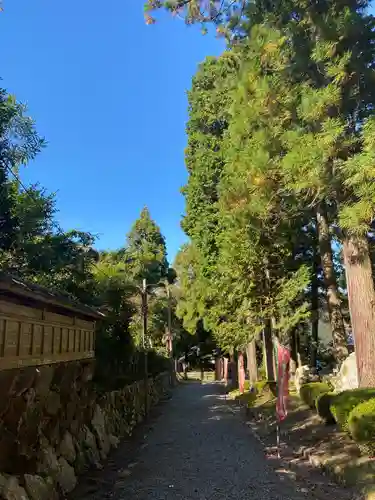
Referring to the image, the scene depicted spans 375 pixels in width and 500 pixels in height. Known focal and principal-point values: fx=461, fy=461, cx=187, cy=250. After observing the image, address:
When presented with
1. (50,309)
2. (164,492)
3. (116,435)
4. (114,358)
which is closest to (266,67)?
(50,309)

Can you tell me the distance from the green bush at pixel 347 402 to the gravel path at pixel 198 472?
1.33 meters

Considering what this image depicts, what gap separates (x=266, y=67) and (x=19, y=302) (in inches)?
277

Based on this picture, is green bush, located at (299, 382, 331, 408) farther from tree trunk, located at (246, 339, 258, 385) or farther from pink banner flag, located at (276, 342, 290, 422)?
tree trunk, located at (246, 339, 258, 385)

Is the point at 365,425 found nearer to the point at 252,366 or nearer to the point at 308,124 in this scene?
the point at 308,124

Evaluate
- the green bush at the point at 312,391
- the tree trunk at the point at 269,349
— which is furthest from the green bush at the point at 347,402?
the tree trunk at the point at 269,349

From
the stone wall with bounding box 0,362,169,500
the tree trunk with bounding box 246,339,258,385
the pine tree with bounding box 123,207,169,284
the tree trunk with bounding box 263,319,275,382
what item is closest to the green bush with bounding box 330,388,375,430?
the stone wall with bounding box 0,362,169,500

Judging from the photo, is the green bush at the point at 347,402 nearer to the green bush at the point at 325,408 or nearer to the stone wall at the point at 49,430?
the green bush at the point at 325,408

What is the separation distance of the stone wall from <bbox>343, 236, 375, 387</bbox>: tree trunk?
16.5ft

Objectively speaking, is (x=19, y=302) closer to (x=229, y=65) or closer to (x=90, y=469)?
(x=90, y=469)

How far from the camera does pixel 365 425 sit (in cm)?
621

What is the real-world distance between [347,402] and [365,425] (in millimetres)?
1361

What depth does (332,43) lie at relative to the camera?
317 inches

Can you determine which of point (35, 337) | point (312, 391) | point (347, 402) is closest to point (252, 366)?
point (312, 391)

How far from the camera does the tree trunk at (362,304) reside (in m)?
8.31
